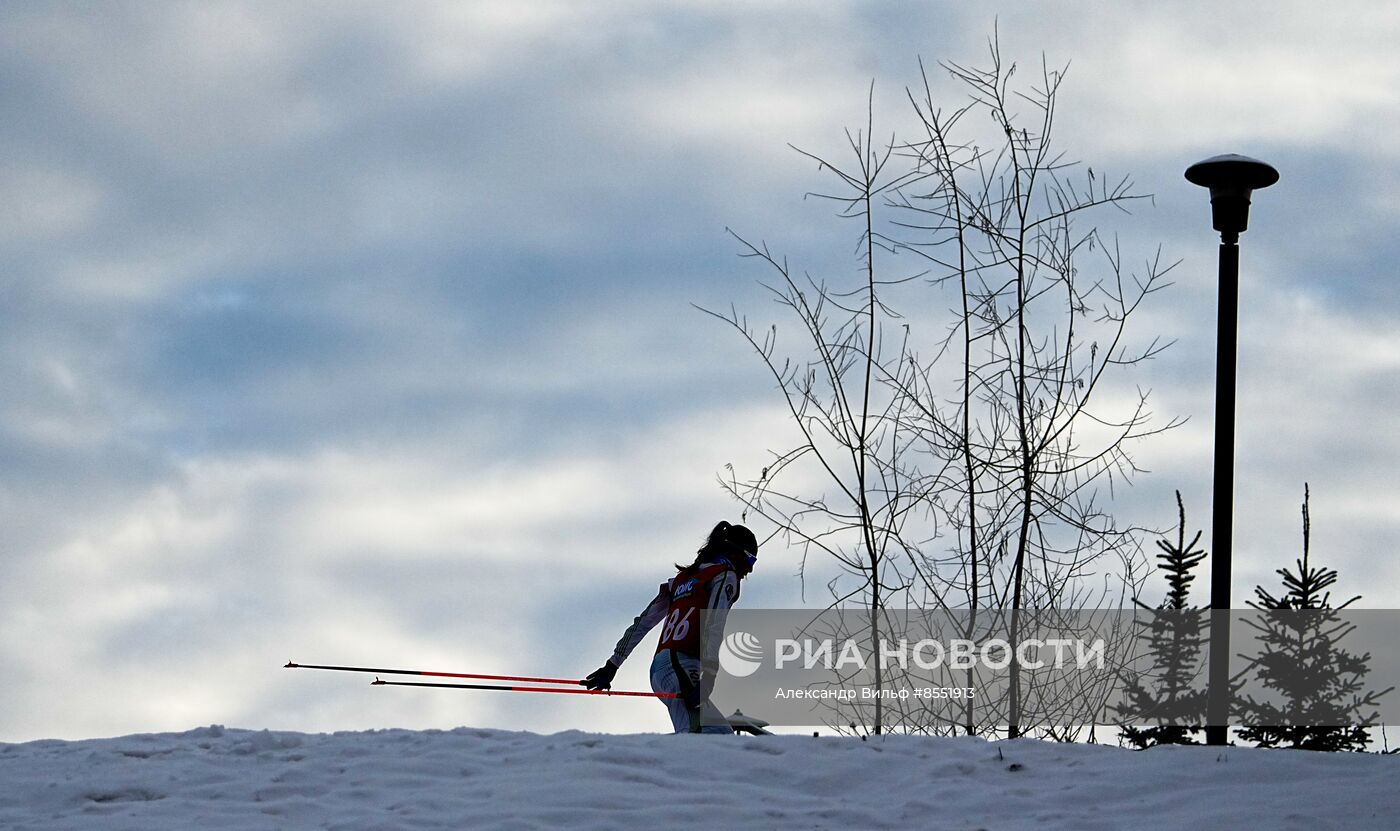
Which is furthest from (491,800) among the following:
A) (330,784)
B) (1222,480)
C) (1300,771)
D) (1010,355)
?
(1010,355)

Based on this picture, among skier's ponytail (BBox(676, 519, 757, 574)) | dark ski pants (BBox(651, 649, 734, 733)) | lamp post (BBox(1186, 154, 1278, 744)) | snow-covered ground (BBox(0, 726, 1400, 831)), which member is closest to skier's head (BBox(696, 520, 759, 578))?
skier's ponytail (BBox(676, 519, 757, 574))

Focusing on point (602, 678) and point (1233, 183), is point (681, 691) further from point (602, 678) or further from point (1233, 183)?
point (1233, 183)

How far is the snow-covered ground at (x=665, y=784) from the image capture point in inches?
280

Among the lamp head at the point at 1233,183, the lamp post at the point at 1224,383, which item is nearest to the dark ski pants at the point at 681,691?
the lamp post at the point at 1224,383

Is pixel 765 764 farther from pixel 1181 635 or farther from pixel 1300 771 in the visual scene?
pixel 1181 635

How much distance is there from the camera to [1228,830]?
22.5 ft

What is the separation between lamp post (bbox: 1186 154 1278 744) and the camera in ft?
29.6

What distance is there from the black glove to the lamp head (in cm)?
479

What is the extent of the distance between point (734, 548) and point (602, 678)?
1.27 meters

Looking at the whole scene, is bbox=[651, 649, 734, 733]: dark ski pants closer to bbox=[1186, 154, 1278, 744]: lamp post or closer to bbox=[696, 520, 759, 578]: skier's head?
bbox=[696, 520, 759, 578]: skier's head

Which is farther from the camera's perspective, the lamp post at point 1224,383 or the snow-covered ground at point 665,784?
the lamp post at point 1224,383

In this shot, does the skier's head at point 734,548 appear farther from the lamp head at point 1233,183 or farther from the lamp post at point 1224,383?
the lamp head at point 1233,183

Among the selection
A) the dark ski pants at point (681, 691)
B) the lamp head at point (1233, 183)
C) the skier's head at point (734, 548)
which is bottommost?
the dark ski pants at point (681, 691)

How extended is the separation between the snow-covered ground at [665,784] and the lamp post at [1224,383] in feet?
2.80
